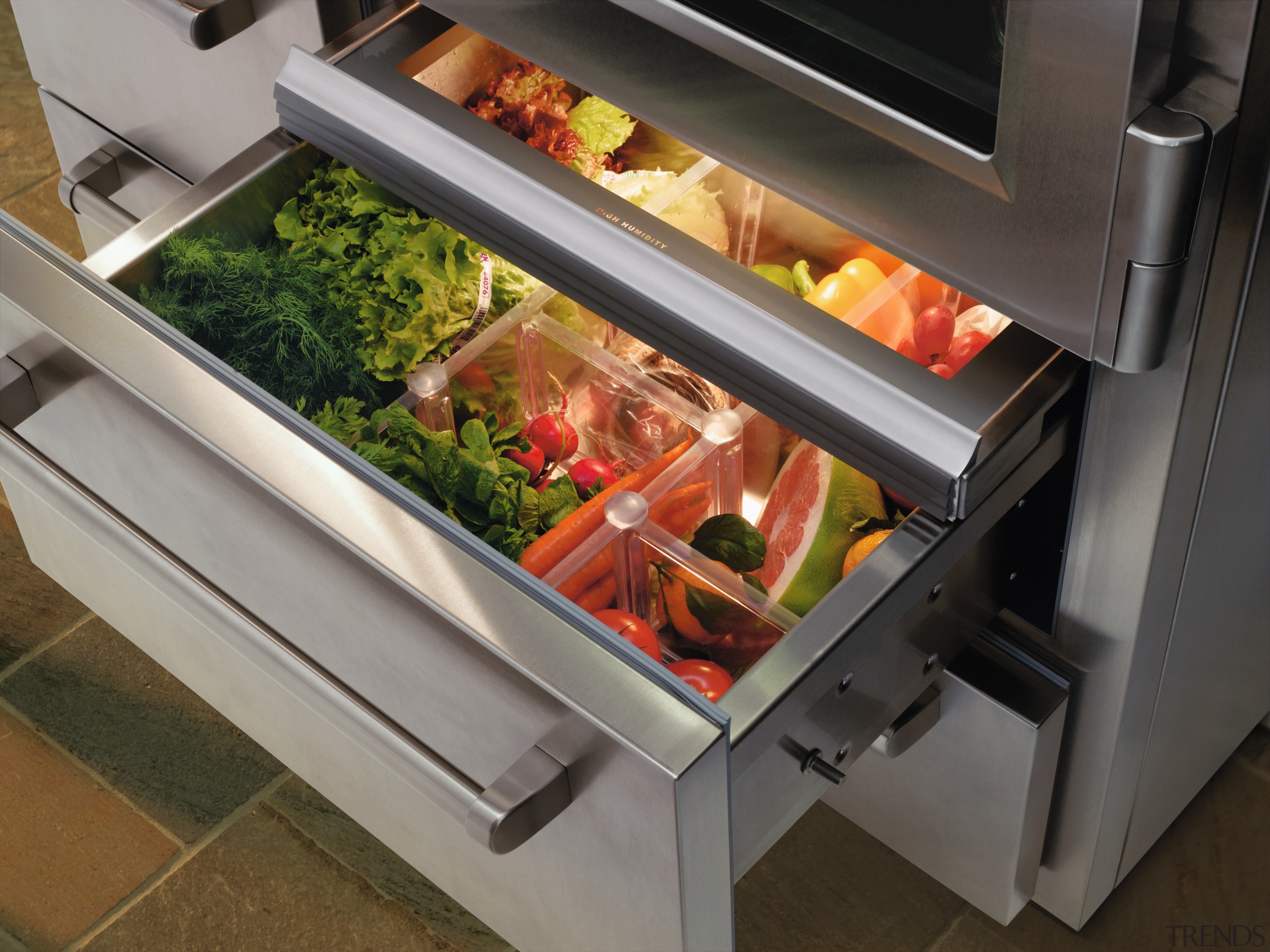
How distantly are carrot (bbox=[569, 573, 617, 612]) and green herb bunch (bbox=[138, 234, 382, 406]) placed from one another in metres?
0.25

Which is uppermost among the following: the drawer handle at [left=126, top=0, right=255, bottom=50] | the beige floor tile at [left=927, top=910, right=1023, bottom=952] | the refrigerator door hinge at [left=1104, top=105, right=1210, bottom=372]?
the refrigerator door hinge at [left=1104, top=105, right=1210, bottom=372]

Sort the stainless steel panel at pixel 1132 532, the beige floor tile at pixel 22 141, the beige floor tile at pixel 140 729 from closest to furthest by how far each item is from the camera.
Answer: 1. the stainless steel panel at pixel 1132 532
2. the beige floor tile at pixel 140 729
3. the beige floor tile at pixel 22 141

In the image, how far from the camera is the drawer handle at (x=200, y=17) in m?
1.03

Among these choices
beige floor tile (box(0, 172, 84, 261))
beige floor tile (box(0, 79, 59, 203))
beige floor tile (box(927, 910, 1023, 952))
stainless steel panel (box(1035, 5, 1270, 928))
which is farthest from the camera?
beige floor tile (box(0, 79, 59, 203))

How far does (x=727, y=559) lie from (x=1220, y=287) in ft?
1.16

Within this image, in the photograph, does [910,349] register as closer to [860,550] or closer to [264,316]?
[860,550]

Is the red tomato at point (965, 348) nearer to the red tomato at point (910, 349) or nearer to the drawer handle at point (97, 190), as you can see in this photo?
the red tomato at point (910, 349)

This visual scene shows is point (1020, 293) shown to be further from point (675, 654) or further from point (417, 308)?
point (417, 308)

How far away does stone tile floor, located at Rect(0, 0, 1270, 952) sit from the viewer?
132cm

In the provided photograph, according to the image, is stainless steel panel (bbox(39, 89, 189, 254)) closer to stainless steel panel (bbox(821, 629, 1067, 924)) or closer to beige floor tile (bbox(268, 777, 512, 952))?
beige floor tile (bbox(268, 777, 512, 952))

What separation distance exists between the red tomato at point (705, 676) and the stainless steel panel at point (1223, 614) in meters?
0.32

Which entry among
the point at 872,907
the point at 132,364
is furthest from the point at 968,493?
the point at 872,907

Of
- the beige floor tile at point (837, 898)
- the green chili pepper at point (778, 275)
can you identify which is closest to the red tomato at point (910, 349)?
the green chili pepper at point (778, 275)

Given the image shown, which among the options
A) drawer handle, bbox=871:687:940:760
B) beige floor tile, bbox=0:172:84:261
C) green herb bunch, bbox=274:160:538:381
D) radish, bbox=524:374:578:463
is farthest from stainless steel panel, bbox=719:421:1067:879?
beige floor tile, bbox=0:172:84:261
